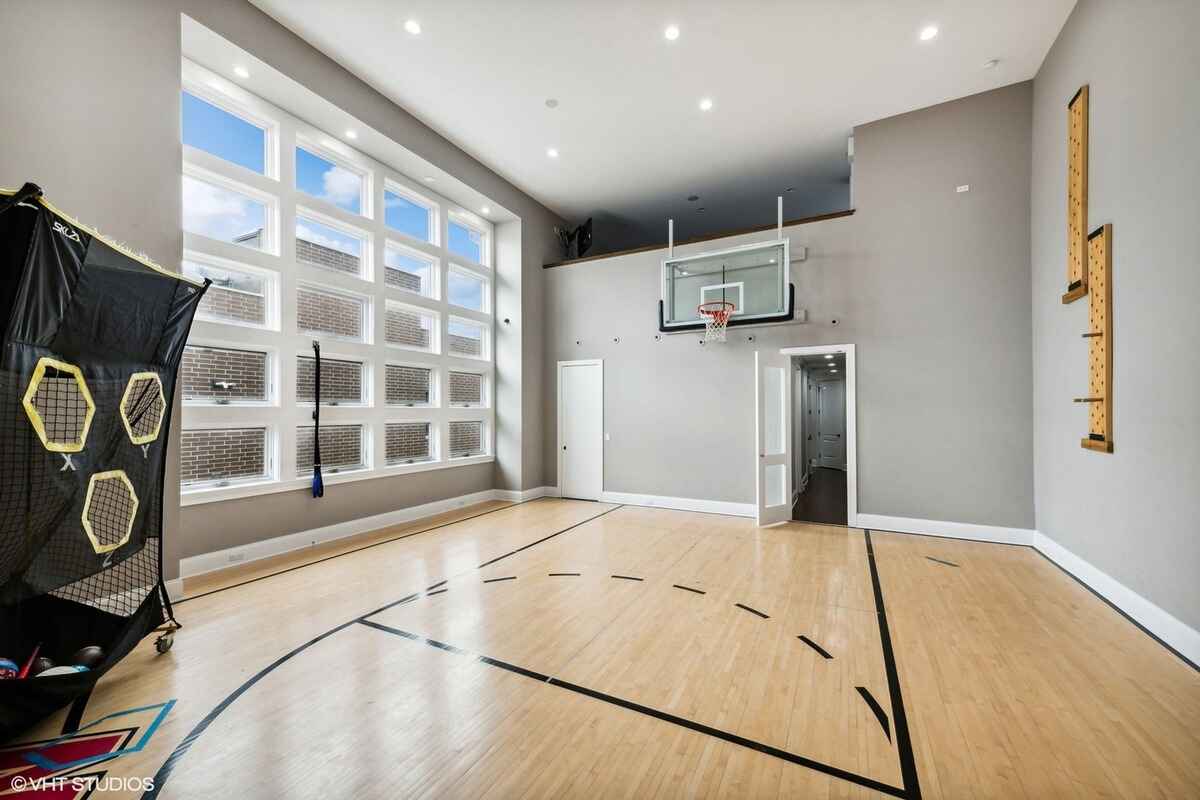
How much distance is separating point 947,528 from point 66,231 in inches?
288

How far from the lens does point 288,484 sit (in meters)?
4.76

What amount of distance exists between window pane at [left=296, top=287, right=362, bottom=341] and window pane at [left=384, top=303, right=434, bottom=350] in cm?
39

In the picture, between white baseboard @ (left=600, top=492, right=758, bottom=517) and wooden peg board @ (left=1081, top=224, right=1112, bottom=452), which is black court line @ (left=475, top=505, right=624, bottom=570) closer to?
white baseboard @ (left=600, top=492, right=758, bottom=517)

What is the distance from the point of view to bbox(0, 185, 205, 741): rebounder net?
1980 millimetres

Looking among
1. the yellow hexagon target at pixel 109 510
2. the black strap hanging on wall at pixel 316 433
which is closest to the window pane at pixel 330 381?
the black strap hanging on wall at pixel 316 433

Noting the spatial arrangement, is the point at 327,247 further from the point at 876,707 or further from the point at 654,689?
the point at 876,707

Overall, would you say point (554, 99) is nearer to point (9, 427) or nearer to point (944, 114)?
point (944, 114)

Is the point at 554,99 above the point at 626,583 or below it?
above

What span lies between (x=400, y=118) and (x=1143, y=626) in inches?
307

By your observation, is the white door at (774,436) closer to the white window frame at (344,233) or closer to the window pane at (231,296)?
the white window frame at (344,233)

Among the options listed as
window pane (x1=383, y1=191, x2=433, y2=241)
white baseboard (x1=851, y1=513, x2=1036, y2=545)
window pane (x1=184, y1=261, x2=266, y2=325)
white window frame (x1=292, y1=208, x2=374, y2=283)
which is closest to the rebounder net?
window pane (x1=184, y1=261, x2=266, y2=325)

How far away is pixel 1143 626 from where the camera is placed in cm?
308

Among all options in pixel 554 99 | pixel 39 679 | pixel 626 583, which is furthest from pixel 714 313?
pixel 39 679

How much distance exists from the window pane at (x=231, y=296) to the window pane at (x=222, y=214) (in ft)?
1.00
